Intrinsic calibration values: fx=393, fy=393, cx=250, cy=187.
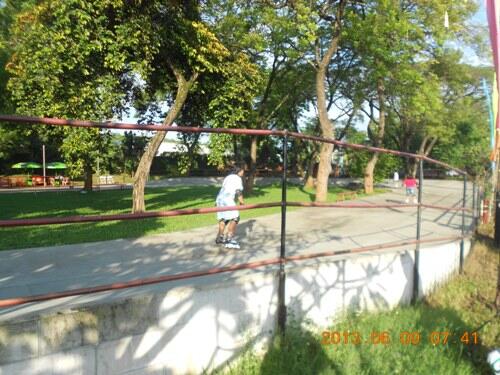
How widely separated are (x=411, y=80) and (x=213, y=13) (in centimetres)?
883

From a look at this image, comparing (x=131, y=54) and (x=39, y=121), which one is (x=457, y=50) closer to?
(x=131, y=54)

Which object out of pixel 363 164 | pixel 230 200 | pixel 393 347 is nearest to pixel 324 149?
pixel 230 200

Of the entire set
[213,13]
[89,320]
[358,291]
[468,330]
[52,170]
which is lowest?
[468,330]

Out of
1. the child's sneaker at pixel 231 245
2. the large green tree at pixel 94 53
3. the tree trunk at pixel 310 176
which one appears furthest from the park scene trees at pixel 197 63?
the tree trunk at pixel 310 176

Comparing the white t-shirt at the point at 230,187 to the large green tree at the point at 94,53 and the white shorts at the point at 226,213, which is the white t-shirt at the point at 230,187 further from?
the large green tree at the point at 94,53

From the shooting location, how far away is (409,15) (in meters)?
16.0

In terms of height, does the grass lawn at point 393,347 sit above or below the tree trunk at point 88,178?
below

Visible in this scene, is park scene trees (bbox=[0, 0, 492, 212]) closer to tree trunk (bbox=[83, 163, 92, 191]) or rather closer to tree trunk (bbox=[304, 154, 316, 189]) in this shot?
tree trunk (bbox=[83, 163, 92, 191])

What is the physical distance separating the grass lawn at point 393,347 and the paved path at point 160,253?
1.29 metres

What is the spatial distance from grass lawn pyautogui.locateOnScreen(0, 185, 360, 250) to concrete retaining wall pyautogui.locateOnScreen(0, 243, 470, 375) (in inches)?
81.0

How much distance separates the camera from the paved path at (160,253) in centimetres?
478

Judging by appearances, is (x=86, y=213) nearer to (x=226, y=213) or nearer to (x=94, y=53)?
(x=94, y=53)

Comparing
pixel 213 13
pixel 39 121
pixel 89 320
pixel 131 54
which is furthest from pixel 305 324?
pixel 213 13
